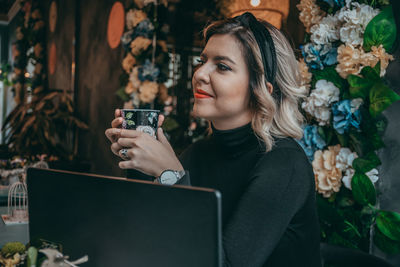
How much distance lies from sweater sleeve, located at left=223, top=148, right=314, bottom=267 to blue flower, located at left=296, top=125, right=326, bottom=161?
0.64 metres

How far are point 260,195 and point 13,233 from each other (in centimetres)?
79

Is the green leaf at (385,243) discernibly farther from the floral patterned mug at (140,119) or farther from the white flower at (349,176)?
the floral patterned mug at (140,119)

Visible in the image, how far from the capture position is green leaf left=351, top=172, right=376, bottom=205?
1485mm

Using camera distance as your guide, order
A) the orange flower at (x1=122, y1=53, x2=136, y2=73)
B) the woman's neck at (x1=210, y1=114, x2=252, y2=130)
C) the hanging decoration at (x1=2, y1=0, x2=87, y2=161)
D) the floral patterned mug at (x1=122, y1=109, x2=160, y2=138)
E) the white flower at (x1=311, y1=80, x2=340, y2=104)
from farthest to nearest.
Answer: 1. the hanging decoration at (x1=2, y1=0, x2=87, y2=161)
2. the orange flower at (x1=122, y1=53, x2=136, y2=73)
3. the white flower at (x1=311, y1=80, x2=340, y2=104)
4. the woman's neck at (x1=210, y1=114, x2=252, y2=130)
5. the floral patterned mug at (x1=122, y1=109, x2=160, y2=138)

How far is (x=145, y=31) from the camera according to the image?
311cm

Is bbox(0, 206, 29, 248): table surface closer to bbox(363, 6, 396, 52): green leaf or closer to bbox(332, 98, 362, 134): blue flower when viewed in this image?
bbox(332, 98, 362, 134): blue flower

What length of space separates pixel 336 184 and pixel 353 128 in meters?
0.23

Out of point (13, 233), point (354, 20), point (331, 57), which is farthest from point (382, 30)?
point (13, 233)

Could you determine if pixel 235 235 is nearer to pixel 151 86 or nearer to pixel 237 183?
pixel 237 183

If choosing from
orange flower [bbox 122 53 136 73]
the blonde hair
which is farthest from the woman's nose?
orange flower [bbox 122 53 136 73]

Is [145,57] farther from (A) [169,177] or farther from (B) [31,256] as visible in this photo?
(B) [31,256]

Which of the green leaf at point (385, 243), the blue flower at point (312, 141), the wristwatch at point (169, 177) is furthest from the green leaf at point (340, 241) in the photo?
the wristwatch at point (169, 177)

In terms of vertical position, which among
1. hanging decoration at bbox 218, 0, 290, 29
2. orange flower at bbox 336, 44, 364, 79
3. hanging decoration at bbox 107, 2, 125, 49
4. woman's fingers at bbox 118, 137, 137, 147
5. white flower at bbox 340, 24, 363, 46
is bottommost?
woman's fingers at bbox 118, 137, 137, 147

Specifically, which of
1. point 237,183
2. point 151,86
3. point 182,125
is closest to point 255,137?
point 237,183
